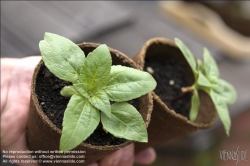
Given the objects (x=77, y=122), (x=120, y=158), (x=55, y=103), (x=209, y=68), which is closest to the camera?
(x=77, y=122)

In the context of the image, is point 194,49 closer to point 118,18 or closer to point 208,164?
point 118,18

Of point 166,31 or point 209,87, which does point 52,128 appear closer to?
point 209,87

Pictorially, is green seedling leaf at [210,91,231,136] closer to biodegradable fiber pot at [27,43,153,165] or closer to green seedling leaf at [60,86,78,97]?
biodegradable fiber pot at [27,43,153,165]

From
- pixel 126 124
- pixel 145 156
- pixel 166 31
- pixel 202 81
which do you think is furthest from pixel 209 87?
pixel 166 31

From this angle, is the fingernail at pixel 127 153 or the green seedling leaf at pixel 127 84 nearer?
the green seedling leaf at pixel 127 84

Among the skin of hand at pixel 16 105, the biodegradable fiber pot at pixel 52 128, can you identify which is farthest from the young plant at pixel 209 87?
the skin of hand at pixel 16 105

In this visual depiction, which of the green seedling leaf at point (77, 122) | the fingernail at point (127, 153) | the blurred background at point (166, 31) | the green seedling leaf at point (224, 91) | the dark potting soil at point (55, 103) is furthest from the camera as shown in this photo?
the blurred background at point (166, 31)

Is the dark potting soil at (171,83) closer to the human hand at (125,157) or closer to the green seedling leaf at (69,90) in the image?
the human hand at (125,157)
